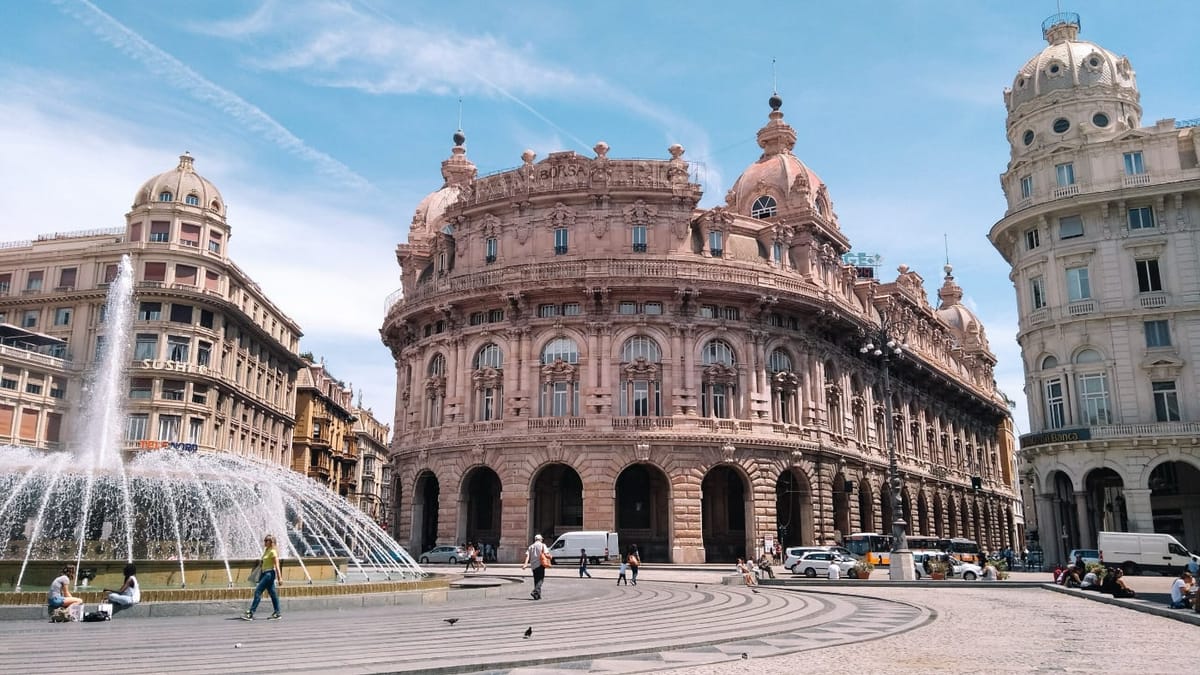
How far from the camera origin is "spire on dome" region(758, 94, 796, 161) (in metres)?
61.4

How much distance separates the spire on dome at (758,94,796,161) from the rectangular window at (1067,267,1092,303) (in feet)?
77.9

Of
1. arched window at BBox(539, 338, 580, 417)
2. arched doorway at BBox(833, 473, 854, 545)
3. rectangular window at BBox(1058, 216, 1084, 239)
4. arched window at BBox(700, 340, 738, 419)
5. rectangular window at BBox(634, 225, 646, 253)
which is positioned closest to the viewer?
rectangular window at BBox(1058, 216, 1084, 239)

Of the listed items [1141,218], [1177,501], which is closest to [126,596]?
[1141,218]

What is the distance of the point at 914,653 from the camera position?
499 inches

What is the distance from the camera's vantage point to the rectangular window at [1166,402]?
125 feet

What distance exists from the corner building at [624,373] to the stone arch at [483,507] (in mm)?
98

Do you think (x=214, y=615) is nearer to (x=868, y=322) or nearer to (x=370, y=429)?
(x=868, y=322)

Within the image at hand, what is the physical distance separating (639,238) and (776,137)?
19540mm

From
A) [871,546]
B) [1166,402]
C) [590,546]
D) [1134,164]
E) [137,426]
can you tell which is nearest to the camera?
[1166,402]

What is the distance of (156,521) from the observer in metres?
21.0

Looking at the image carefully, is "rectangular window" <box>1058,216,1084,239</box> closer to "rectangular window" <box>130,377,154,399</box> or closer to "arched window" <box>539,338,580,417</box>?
"arched window" <box>539,338,580,417</box>

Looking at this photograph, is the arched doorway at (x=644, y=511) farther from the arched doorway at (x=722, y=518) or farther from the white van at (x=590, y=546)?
the white van at (x=590, y=546)

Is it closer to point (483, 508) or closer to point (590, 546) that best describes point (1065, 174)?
point (590, 546)

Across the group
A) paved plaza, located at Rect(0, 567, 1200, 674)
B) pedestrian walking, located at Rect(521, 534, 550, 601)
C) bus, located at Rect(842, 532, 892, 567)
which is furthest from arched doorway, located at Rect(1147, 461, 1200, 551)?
pedestrian walking, located at Rect(521, 534, 550, 601)
